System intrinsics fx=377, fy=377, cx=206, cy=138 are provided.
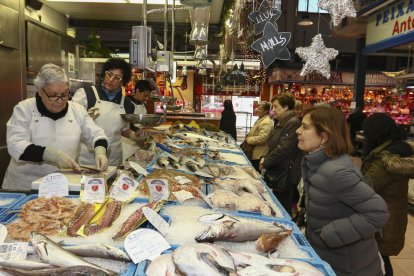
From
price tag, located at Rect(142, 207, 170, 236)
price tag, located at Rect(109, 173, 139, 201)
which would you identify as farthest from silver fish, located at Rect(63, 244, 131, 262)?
price tag, located at Rect(109, 173, 139, 201)

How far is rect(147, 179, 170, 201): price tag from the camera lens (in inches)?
83.7

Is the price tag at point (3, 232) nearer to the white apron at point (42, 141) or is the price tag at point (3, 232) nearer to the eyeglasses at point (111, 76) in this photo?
the white apron at point (42, 141)

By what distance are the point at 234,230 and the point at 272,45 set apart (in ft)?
6.84

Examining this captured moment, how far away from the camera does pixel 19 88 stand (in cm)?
539

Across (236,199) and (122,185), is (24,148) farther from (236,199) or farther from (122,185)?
(236,199)

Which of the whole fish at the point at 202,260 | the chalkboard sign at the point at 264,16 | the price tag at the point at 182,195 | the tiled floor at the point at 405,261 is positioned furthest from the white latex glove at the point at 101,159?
the tiled floor at the point at 405,261

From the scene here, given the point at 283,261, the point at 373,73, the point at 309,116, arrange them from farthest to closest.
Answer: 1. the point at 373,73
2. the point at 309,116
3. the point at 283,261

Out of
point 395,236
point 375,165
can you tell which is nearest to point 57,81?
point 375,165

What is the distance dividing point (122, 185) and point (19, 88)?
4.04 m

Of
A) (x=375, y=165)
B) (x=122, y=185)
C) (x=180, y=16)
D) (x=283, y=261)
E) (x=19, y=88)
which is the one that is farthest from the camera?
(x=180, y=16)

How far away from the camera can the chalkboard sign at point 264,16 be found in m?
3.29

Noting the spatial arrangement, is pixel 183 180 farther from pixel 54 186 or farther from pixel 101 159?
pixel 54 186

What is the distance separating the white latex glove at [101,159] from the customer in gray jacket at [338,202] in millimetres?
1383

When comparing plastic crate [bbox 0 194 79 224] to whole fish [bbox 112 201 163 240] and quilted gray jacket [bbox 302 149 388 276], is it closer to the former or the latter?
whole fish [bbox 112 201 163 240]
